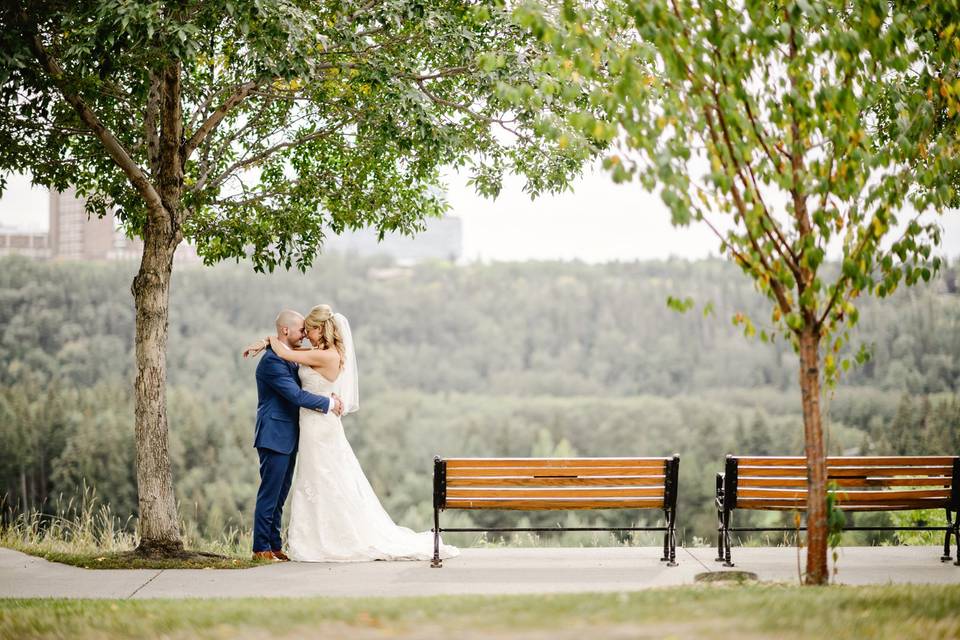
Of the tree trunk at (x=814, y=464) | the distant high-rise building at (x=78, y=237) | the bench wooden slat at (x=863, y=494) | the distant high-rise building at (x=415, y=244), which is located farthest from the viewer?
the distant high-rise building at (x=415, y=244)

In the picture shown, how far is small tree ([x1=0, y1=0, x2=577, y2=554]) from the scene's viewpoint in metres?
7.34

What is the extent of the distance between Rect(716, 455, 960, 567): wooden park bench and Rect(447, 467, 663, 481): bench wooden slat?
64 cm

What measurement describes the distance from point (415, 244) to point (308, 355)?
141517 millimetres

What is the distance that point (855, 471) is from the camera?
7891 mm

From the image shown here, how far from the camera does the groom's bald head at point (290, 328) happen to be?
8.38 meters

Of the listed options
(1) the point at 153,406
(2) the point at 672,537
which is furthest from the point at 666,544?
(1) the point at 153,406

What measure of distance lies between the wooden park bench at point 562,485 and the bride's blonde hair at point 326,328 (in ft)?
4.82

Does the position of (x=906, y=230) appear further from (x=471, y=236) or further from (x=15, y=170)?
(x=471, y=236)

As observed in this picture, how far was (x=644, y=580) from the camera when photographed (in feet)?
23.7

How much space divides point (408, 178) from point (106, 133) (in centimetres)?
307

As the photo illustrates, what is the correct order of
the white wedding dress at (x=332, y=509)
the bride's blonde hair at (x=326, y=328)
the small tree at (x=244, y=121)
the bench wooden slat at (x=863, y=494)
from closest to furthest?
the small tree at (x=244, y=121) → the bench wooden slat at (x=863, y=494) → the white wedding dress at (x=332, y=509) → the bride's blonde hair at (x=326, y=328)

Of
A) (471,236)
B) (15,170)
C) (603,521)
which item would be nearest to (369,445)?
(603,521)

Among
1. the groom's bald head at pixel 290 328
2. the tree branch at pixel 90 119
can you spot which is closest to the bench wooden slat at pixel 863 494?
the groom's bald head at pixel 290 328

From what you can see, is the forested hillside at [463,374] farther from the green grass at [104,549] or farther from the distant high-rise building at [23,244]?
the green grass at [104,549]
